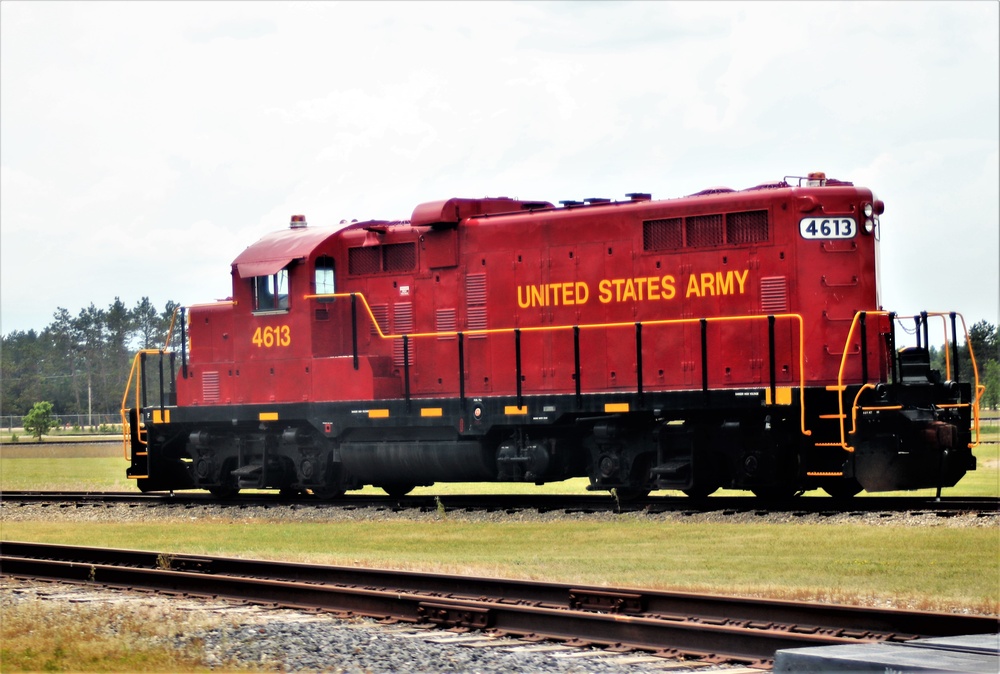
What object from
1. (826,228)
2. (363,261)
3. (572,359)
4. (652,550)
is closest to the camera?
(652,550)

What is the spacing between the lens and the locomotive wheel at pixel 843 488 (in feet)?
53.5

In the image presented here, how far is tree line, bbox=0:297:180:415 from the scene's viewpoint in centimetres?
6975

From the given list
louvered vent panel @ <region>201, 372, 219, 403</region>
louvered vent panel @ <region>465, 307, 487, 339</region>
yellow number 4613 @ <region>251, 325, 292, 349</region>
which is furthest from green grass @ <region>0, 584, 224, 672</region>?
louvered vent panel @ <region>201, 372, 219, 403</region>

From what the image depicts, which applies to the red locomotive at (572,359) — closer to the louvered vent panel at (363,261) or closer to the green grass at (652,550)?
the louvered vent panel at (363,261)

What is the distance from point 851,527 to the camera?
1363cm

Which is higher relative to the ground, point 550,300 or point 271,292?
point 271,292

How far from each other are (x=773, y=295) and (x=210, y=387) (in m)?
9.30

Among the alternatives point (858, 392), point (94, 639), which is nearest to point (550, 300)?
point (858, 392)

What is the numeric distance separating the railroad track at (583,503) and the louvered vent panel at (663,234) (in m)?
3.29

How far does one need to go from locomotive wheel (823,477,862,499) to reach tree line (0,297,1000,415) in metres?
56.1

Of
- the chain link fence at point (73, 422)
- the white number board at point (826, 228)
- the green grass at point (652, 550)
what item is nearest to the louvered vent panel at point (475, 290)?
the green grass at point (652, 550)

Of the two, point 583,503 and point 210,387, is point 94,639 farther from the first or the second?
point 210,387

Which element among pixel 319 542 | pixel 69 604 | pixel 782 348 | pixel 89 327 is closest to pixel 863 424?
pixel 782 348

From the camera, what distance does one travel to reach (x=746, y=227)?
51.3 ft
